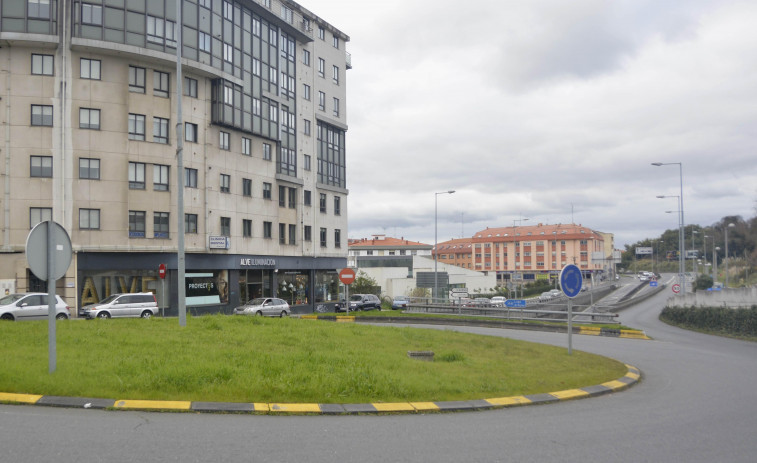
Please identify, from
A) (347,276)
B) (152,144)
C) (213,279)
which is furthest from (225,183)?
(347,276)

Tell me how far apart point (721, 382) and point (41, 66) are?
38.4m

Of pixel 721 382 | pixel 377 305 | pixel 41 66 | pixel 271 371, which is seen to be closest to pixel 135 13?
pixel 41 66

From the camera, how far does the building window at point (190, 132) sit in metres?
41.5

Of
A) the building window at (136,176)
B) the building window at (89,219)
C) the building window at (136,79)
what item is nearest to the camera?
the building window at (89,219)

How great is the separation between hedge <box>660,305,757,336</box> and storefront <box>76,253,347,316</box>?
2933 cm

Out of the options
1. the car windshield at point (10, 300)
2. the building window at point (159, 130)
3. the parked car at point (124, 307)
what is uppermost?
the building window at point (159, 130)

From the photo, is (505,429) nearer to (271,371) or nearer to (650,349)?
(271,371)

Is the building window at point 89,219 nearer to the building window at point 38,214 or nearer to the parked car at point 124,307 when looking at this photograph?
the building window at point 38,214

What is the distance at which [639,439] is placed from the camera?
7328 millimetres

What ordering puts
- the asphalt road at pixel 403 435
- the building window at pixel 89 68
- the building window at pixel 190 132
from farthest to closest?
the building window at pixel 190 132
the building window at pixel 89 68
the asphalt road at pixel 403 435

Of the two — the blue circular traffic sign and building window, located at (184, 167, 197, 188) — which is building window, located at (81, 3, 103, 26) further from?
the blue circular traffic sign

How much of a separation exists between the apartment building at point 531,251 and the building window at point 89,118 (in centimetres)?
8417

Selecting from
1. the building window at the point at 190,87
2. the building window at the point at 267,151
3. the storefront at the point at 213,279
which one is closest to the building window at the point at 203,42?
the building window at the point at 190,87

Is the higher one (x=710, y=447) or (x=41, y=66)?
(x=41, y=66)
